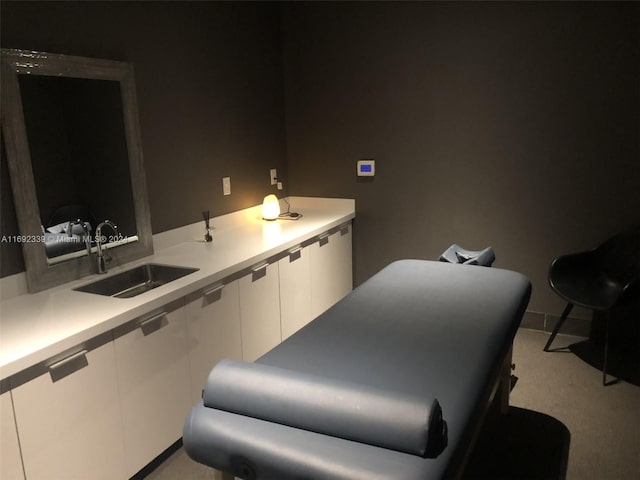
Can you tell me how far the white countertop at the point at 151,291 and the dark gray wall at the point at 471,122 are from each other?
0.51 meters

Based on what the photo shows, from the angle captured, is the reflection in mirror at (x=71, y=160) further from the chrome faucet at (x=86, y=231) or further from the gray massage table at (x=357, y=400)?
the gray massage table at (x=357, y=400)

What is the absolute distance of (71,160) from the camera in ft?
7.09

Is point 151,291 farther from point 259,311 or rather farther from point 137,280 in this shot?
point 259,311

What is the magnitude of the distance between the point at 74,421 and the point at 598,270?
9.26 ft

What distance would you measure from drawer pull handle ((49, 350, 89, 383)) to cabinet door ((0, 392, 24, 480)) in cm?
14

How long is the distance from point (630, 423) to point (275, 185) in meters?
2.51

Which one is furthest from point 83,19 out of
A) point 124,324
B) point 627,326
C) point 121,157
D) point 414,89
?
point 627,326

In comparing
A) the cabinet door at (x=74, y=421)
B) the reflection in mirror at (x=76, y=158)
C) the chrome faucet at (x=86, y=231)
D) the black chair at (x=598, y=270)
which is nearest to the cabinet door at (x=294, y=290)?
the reflection in mirror at (x=76, y=158)

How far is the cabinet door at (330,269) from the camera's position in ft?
10.6

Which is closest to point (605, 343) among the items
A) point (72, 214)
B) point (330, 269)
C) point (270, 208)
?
point (330, 269)

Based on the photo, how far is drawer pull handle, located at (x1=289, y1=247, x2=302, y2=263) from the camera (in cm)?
289

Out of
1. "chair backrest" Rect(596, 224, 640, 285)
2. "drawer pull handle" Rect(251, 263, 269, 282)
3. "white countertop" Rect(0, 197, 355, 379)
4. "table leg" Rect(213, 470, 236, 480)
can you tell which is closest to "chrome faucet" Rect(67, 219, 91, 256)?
"white countertop" Rect(0, 197, 355, 379)

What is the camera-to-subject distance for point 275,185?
3697 millimetres

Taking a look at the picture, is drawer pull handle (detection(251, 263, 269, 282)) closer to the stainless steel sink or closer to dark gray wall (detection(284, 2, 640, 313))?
the stainless steel sink
